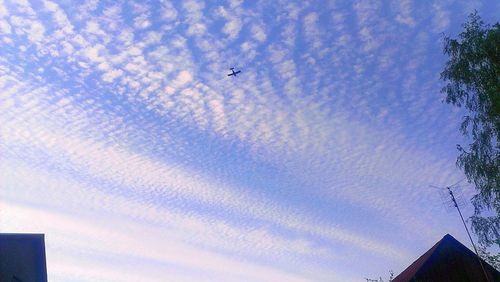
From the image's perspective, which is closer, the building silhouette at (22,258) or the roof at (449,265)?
the building silhouette at (22,258)

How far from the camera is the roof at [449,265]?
95.1 ft

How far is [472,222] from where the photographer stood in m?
19.4

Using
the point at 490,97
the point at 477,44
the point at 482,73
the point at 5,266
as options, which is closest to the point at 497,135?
the point at 490,97

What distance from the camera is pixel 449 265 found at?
97.3ft

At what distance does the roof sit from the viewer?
95.1ft

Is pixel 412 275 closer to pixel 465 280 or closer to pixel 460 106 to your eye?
pixel 465 280

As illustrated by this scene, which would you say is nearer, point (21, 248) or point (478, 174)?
point (478, 174)

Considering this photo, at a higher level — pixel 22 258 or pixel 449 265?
pixel 449 265

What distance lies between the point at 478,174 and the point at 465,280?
574 inches

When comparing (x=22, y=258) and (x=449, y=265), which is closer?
(x=22, y=258)

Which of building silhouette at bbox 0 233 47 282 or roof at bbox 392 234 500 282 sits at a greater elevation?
roof at bbox 392 234 500 282

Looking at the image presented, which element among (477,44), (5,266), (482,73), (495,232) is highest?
(477,44)

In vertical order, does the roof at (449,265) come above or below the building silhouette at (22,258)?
above

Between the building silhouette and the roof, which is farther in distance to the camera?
the roof
